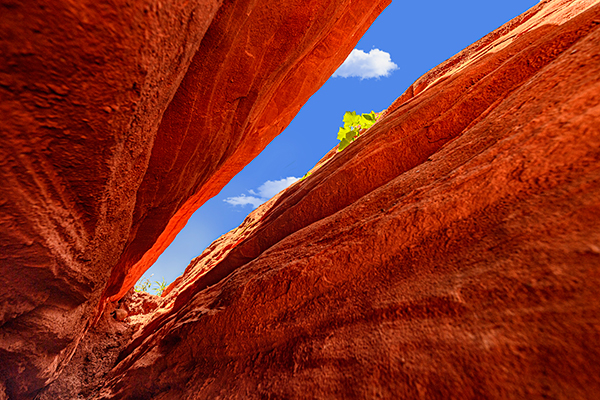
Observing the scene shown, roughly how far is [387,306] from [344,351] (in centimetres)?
39

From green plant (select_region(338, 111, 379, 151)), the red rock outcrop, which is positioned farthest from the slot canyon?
green plant (select_region(338, 111, 379, 151))

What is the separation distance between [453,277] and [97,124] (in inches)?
94.0

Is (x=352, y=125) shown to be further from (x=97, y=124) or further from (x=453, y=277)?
(x=97, y=124)

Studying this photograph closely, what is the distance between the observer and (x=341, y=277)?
1.97m

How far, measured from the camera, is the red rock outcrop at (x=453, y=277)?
97cm

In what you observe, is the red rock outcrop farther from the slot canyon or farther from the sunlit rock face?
the sunlit rock face

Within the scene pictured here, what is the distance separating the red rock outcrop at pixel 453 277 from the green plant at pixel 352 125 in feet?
10.6

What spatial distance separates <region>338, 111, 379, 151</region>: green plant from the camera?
6.25 m

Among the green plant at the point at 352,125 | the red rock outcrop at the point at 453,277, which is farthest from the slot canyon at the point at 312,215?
the green plant at the point at 352,125

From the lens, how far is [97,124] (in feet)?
5.02

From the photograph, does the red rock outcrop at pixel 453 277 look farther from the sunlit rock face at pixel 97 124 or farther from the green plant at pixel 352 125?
the green plant at pixel 352 125

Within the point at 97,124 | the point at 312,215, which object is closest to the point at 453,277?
the point at 312,215

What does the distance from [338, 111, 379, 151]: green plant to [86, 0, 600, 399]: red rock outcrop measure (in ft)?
10.6

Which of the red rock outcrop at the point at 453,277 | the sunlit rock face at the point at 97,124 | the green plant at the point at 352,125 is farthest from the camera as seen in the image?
the green plant at the point at 352,125
